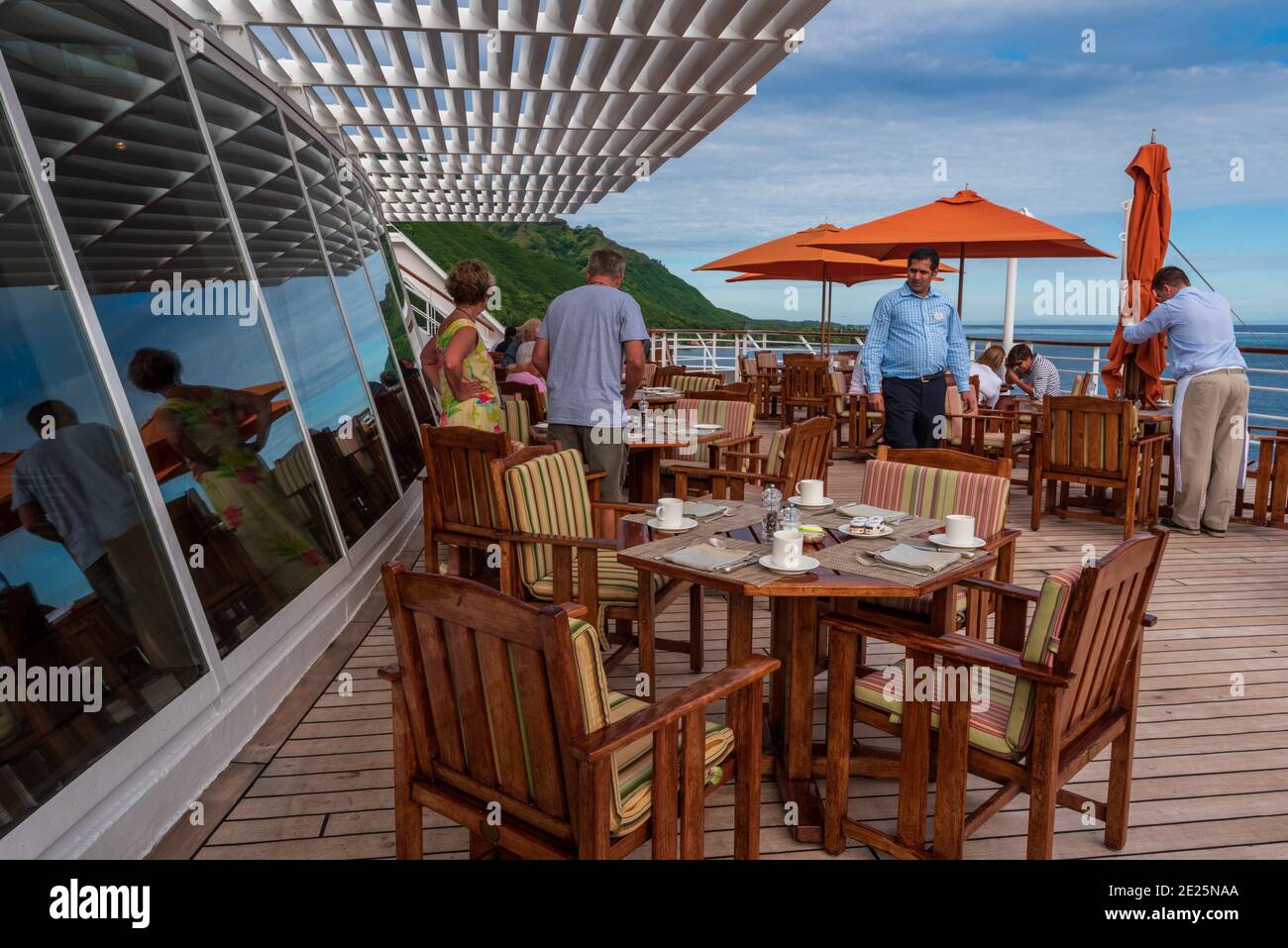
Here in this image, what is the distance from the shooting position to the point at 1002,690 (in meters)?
2.25

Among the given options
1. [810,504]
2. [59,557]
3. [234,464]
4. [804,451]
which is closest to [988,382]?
[804,451]

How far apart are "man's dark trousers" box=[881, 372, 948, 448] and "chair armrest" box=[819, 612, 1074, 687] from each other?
304 cm

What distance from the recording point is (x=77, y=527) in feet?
7.12

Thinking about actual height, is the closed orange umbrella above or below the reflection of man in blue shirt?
above

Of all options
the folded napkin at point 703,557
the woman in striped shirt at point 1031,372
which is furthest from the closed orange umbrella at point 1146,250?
the folded napkin at point 703,557

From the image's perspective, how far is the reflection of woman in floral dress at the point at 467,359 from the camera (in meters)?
4.43

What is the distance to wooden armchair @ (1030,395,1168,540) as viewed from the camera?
5555 mm

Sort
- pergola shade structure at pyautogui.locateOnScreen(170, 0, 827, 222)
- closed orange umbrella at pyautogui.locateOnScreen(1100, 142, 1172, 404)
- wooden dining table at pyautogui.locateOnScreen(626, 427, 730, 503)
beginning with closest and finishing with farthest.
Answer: wooden dining table at pyautogui.locateOnScreen(626, 427, 730, 503)
pergola shade structure at pyautogui.locateOnScreen(170, 0, 827, 222)
closed orange umbrella at pyautogui.locateOnScreen(1100, 142, 1172, 404)

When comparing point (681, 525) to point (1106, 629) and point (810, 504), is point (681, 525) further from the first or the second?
point (1106, 629)

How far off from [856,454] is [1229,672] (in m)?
5.62

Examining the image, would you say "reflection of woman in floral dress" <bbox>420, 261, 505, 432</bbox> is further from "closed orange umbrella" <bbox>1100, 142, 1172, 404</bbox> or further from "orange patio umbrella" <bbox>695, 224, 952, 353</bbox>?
"orange patio umbrella" <bbox>695, 224, 952, 353</bbox>

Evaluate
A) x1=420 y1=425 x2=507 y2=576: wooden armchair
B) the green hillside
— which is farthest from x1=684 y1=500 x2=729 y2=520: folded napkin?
the green hillside
